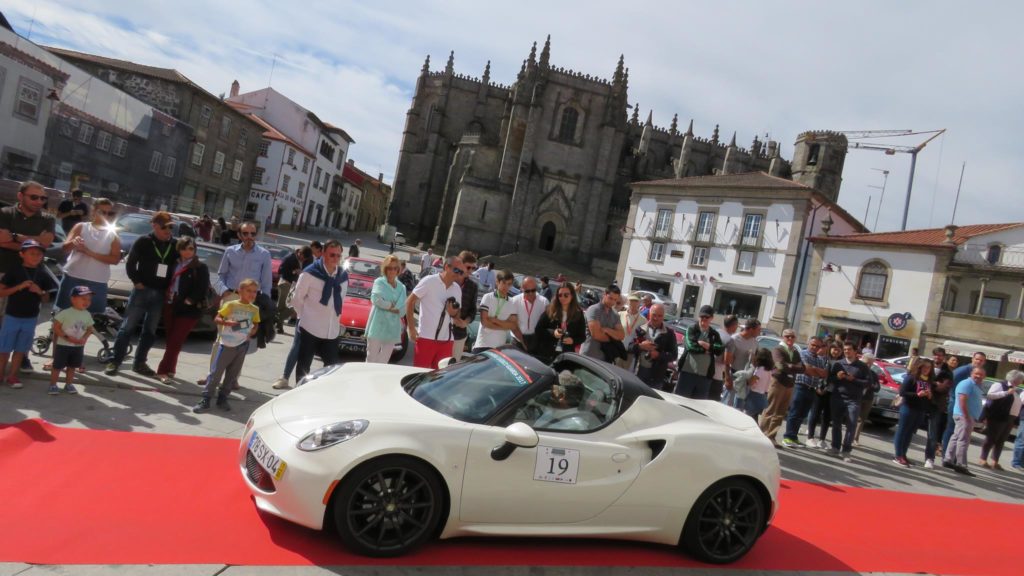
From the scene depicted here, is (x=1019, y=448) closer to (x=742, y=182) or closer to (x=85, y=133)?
(x=742, y=182)

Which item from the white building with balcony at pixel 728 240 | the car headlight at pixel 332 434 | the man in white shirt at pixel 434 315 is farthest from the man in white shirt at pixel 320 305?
the white building with balcony at pixel 728 240

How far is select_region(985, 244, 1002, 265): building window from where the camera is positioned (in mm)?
28500

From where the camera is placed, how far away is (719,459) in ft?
14.6

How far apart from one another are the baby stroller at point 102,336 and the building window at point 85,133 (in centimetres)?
3014

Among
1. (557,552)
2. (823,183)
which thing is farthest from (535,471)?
(823,183)

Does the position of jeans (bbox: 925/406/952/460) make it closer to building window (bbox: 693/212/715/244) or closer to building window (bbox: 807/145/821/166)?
building window (bbox: 693/212/715/244)

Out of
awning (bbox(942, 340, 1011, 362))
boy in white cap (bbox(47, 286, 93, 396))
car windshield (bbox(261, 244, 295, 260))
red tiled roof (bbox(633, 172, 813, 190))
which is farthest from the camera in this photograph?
red tiled roof (bbox(633, 172, 813, 190))

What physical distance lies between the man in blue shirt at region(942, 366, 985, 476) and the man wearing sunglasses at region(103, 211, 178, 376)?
11.6m

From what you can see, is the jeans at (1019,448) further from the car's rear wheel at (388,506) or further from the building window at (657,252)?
the building window at (657,252)

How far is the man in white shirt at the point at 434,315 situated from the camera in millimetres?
7184

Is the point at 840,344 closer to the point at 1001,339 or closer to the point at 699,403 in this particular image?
the point at 699,403

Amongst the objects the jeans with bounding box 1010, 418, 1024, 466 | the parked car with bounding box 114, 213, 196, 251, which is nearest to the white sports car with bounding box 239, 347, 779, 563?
the parked car with bounding box 114, 213, 196, 251

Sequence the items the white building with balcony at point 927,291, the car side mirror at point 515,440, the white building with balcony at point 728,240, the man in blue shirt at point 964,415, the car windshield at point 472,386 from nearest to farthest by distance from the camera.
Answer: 1. the car side mirror at point 515,440
2. the car windshield at point 472,386
3. the man in blue shirt at point 964,415
4. the white building with balcony at point 927,291
5. the white building with balcony at point 728,240

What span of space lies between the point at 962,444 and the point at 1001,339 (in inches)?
881
